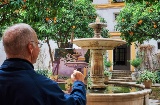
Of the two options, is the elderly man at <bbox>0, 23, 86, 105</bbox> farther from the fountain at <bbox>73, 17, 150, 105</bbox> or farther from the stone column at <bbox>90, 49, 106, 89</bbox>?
the stone column at <bbox>90, 49, 106, 89</bbox>

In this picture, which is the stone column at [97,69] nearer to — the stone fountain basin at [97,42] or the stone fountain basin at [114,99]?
the stone fountain basin at [97,42]

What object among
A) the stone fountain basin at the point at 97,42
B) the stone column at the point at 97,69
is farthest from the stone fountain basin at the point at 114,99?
the stone column at the point at 97,69

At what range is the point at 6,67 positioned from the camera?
5.87 feet

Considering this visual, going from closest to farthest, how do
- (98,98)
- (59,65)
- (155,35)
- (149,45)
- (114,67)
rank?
(59,65), (98,98), (155,35), (149,45), (114,67)

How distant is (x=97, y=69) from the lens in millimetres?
8008

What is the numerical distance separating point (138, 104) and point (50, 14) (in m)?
2.98

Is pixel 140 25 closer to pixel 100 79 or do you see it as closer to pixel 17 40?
pixel 100 79

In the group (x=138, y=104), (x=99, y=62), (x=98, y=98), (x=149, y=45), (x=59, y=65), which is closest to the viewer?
(x=59, y=65)

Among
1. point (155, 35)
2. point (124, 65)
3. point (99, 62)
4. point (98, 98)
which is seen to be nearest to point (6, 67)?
point (98, 98)

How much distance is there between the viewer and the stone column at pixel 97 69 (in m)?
7.92

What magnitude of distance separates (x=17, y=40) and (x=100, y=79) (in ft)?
20.6

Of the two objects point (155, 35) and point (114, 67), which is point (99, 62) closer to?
point (155, 35)

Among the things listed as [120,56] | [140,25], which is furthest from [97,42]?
[120,56]

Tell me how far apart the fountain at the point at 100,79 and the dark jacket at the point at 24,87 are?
12.3ft
